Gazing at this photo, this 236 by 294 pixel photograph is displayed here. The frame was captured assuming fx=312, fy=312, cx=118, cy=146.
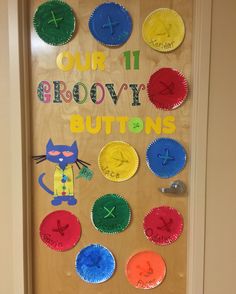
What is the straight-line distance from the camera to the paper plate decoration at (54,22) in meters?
1.37

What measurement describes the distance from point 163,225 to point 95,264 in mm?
375

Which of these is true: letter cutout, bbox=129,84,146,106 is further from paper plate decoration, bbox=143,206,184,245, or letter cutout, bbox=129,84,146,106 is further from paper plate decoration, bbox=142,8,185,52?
paper plate decoration, bbox=143,206,184,245

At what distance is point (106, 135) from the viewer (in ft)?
4.71

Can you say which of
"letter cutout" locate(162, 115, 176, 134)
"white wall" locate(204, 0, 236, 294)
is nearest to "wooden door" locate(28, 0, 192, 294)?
"letter cutout" locate(162, 115, 176, 134)

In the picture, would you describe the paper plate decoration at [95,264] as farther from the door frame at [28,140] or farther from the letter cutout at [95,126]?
the letter cutout at [95,126]

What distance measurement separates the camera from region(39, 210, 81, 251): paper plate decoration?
57.9 inches

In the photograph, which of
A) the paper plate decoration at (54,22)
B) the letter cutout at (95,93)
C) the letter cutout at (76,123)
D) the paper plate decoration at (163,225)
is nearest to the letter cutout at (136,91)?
the letter cutout at (95,93)

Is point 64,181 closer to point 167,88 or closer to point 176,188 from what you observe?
point 176,188

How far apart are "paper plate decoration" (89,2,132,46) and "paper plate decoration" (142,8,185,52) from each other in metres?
0.09

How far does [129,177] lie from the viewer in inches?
56.9

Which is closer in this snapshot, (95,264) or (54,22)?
(54,22)

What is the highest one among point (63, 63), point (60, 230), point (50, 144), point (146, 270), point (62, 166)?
point (63, 63)

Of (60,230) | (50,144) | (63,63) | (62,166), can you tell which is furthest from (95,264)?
(63,63)

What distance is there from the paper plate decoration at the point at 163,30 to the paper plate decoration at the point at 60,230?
88cm
